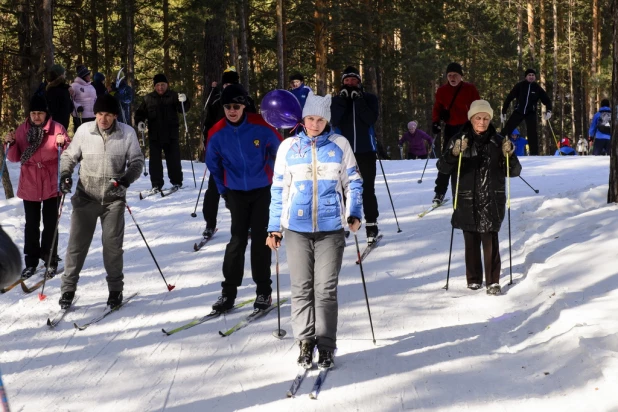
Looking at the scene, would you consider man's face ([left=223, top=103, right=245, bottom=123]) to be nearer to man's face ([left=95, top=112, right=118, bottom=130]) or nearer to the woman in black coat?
man's face ([left=95, top=112, right=118, bottom=130])

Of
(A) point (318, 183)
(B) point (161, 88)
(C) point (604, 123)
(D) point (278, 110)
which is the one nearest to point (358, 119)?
(D) point (278, 110)

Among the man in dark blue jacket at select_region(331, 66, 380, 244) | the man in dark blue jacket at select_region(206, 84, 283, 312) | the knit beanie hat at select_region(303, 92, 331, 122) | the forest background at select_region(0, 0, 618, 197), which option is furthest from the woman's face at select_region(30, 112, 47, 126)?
the forest background at select_region(0, 0, 618, 197)

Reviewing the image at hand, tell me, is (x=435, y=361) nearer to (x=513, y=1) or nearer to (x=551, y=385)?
(x=551, y=385)

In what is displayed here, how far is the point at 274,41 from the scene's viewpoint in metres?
29.5

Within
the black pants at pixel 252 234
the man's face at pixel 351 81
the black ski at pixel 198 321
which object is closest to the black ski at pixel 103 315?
the black ski at pixel 198 321

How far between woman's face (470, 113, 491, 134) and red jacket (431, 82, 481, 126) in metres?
2.82

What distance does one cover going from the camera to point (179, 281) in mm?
8359

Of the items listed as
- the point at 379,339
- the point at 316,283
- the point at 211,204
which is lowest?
the point at 379,339

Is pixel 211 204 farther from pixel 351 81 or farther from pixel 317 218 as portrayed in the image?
pixel 317 218

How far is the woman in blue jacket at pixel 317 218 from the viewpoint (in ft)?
17.9

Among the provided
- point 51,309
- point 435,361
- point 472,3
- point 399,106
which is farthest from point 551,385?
point 399,106

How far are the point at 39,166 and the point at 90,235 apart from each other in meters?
1.70

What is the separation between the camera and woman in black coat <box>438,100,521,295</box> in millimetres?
7289

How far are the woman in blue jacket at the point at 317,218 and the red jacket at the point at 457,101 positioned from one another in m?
5.07
